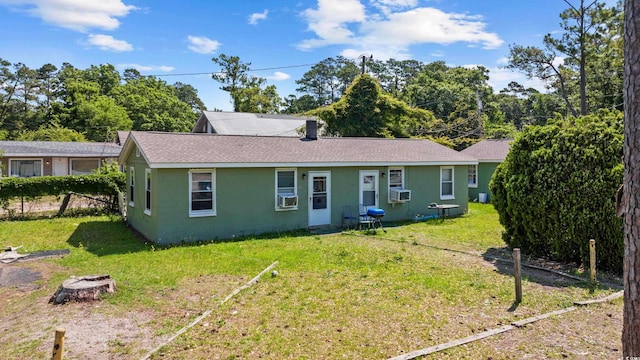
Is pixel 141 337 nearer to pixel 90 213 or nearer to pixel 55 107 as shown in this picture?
pixel 90 213

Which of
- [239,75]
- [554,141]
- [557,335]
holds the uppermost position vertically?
[239,75]

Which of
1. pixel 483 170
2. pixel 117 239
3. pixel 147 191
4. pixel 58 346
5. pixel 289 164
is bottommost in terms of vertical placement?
pixel 117 239

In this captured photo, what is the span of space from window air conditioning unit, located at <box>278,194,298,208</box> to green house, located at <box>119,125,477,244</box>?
35 mm

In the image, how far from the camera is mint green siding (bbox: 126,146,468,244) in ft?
36.6

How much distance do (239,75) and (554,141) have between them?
40135 mm

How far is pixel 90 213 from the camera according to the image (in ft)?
53.5

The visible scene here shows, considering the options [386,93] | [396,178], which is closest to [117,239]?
[396,178]

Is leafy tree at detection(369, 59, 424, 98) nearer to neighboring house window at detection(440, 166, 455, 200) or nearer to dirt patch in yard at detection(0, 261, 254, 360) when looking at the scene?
neighboring house window at detection(440, 166, 455, 200)

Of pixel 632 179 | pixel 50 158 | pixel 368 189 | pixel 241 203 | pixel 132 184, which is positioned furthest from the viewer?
pixel 50 158

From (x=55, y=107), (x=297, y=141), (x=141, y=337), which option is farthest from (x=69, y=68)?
(x=141, y=337)

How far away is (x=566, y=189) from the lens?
866cm

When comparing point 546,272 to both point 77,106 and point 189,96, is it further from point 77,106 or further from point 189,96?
point 189,96

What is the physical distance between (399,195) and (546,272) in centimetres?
704

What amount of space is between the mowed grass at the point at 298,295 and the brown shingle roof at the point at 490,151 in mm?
11567
